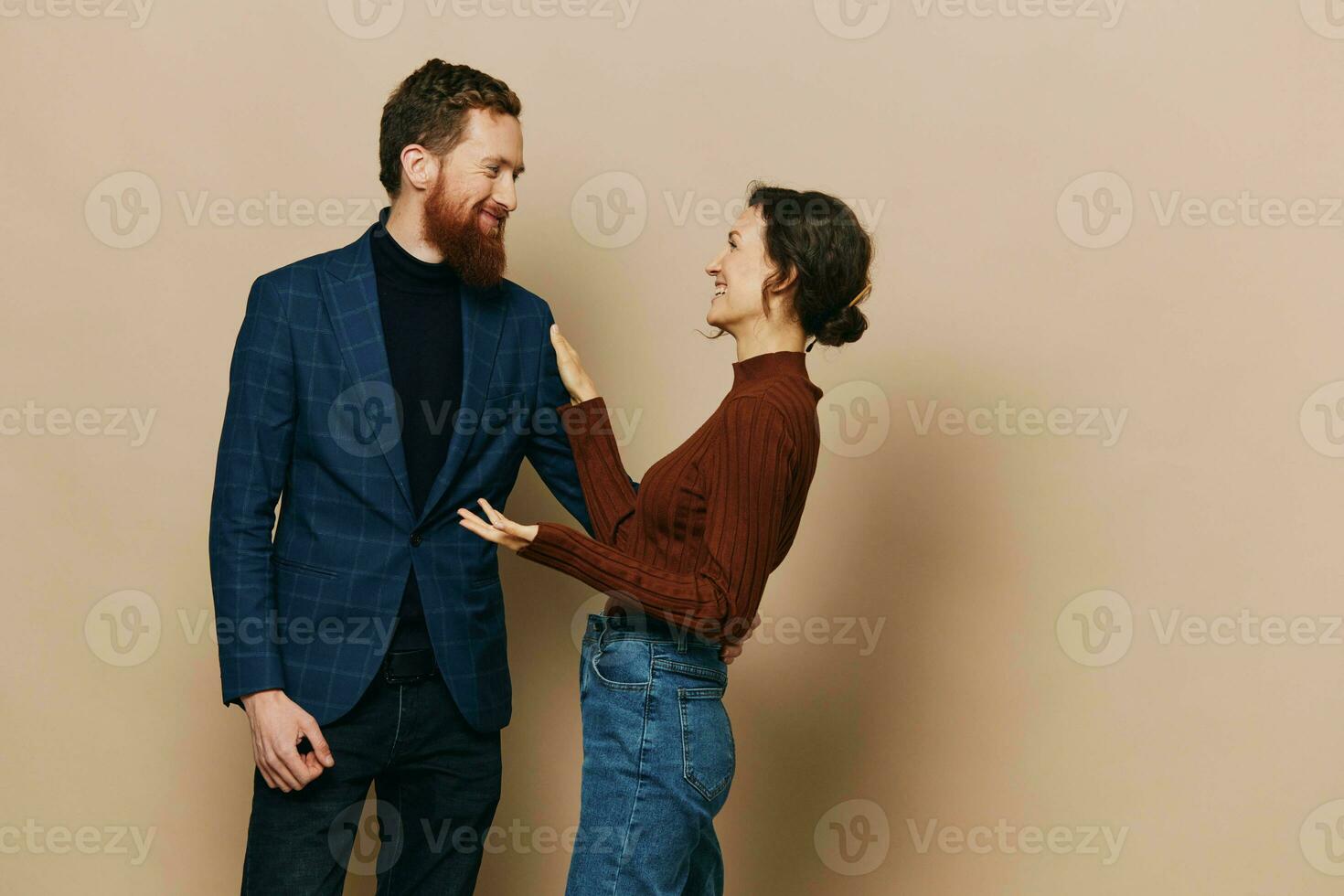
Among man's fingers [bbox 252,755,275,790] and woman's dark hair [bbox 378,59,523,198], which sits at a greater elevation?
woman's dark hair [bbox 378,59,523,198]

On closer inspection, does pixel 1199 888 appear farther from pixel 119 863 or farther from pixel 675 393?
pixel 119 863

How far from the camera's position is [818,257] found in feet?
7.22

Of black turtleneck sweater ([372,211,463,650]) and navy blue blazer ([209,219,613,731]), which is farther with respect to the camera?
black turtleneck sweater ([372,211,463,650])

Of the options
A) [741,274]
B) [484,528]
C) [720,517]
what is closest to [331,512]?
[484,528]

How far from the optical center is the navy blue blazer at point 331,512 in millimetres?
2211

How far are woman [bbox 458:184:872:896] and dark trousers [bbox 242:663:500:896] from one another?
0.36m
